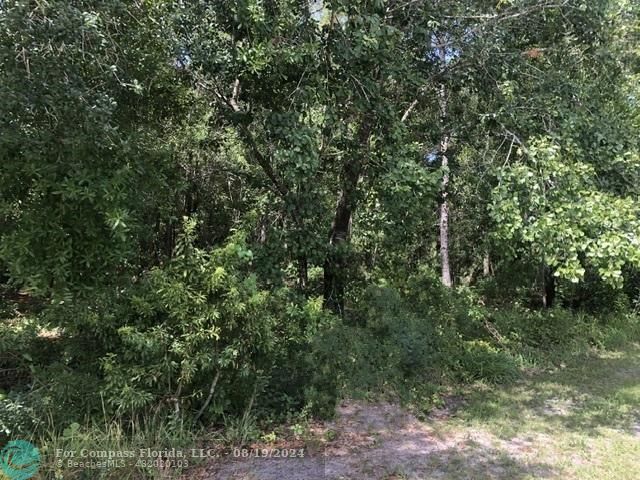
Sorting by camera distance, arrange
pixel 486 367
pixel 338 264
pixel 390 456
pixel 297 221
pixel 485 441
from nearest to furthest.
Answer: pixel 390 456, pixel 485 441, pixel 297 221, pixel 486 367, pixel 338 264

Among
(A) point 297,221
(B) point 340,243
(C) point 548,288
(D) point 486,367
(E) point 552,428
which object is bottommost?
(E) point 552,428

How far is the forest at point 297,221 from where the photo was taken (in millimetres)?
3363

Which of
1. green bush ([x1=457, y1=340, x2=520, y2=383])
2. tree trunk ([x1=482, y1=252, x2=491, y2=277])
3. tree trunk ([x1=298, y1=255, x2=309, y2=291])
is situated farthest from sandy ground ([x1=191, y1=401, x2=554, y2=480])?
tree trunk ([x1=482, y1=252, x2=491, y2=277])

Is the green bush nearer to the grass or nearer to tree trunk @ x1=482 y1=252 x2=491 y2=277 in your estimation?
the grass

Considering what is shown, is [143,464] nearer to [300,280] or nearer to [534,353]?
[300,280]

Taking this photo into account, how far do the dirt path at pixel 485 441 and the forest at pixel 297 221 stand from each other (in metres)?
0.03

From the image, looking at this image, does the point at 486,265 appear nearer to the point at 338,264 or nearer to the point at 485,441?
the point at 338,264

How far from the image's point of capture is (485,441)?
4.10 meters

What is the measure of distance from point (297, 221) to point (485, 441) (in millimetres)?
2867

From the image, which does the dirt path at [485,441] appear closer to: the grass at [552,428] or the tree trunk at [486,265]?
the grass at [552,428]

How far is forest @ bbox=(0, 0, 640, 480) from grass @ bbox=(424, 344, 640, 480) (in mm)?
35

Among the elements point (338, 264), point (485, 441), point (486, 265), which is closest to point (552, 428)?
point (485, 441)

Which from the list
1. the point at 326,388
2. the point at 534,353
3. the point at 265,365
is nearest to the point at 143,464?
the point at 265,365

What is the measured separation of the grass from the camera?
3611mm
